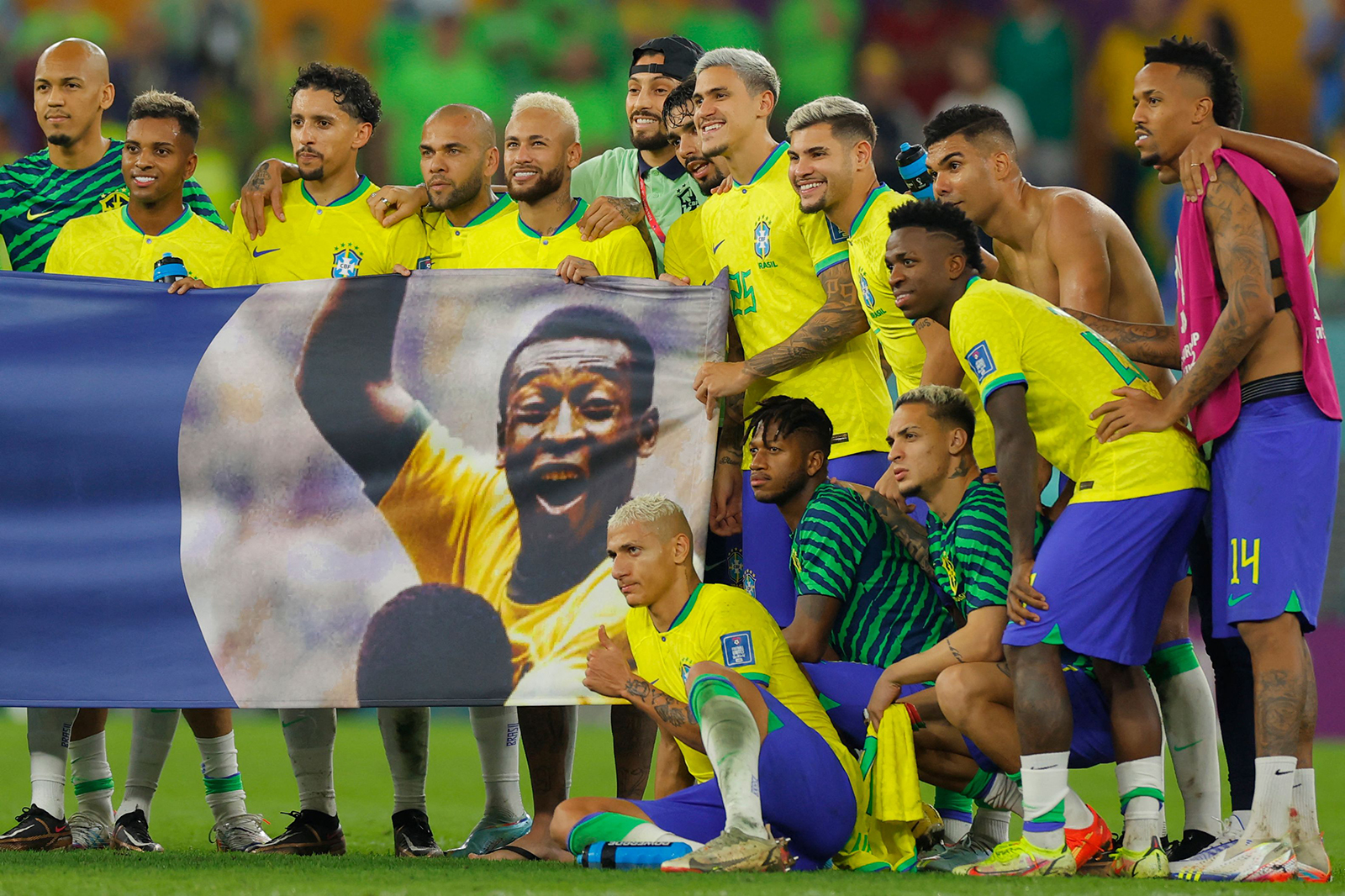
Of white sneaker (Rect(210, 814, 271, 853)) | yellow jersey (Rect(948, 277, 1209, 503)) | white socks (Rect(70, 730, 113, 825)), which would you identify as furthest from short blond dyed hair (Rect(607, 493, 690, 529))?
white socks (Rect(70, 730, 113, 825))

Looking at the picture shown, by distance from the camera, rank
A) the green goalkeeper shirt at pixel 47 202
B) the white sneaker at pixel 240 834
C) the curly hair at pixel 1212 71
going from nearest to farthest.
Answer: the curly hair at pixel 1212 71
the white sneaker at pixel 240 834
the green goalkeeper shirt at pixel 47 202

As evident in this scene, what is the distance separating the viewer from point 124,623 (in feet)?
16.8

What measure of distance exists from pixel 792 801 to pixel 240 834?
223cm

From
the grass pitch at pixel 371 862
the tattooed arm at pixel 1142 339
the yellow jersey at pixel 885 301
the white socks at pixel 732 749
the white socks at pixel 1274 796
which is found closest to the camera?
the grass pitch at pixel 371 862

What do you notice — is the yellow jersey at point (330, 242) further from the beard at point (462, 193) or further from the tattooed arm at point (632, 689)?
the tattooed arm at point (632, 689)

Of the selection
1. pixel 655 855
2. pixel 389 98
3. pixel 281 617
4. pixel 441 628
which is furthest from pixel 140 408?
pixel 389 98

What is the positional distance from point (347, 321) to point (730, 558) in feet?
5.26

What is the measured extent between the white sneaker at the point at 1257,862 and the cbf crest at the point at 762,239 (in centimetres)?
246

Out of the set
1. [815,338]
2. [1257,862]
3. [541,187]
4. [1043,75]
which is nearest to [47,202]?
[541,187]

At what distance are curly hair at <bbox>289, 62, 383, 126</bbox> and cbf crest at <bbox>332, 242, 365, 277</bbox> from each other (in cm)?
54

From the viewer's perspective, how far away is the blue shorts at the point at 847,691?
4715 mm

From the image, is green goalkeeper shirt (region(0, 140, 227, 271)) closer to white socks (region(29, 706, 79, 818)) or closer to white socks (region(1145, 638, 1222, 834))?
white socks (region(29, 706, 79, 818))

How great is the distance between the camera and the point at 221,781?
5.51 meters

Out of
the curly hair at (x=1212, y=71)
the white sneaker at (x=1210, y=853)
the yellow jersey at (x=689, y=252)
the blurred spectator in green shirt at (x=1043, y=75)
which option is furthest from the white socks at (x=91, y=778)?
the blurred spectator in green shirt at (x=1043, y=75)
